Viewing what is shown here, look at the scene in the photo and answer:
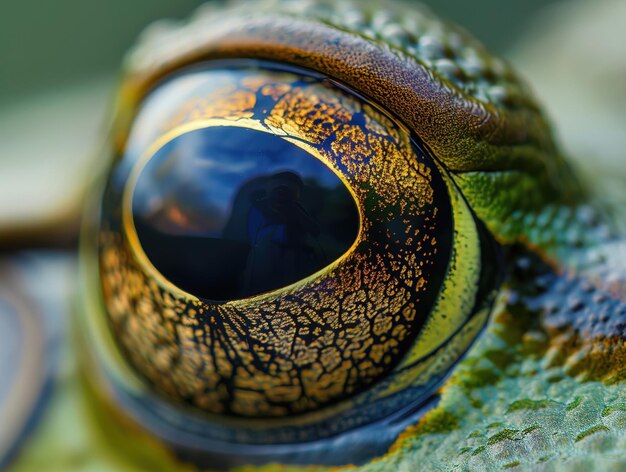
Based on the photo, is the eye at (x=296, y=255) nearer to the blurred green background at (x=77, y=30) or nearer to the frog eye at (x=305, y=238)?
the frog eye at (x=305, y=238)

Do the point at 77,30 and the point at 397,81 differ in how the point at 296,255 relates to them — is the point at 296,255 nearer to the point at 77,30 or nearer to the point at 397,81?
the point at 397,81

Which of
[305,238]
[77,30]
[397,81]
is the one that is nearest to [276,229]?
[305,238]

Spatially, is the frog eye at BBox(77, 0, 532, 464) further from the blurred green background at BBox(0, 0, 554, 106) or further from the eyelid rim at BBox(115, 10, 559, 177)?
the blurred green background at BBox(0, 0, 554, 106)

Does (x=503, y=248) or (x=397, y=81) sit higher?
(x=397, y=81)

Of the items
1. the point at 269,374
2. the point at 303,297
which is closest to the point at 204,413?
the point at 269,374

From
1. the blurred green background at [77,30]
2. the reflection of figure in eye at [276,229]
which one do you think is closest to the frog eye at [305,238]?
the reflection of figure in eye at [276,229]

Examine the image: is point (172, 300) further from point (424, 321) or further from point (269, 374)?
point (424, 321)

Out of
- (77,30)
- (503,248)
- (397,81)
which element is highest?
(77,30)
